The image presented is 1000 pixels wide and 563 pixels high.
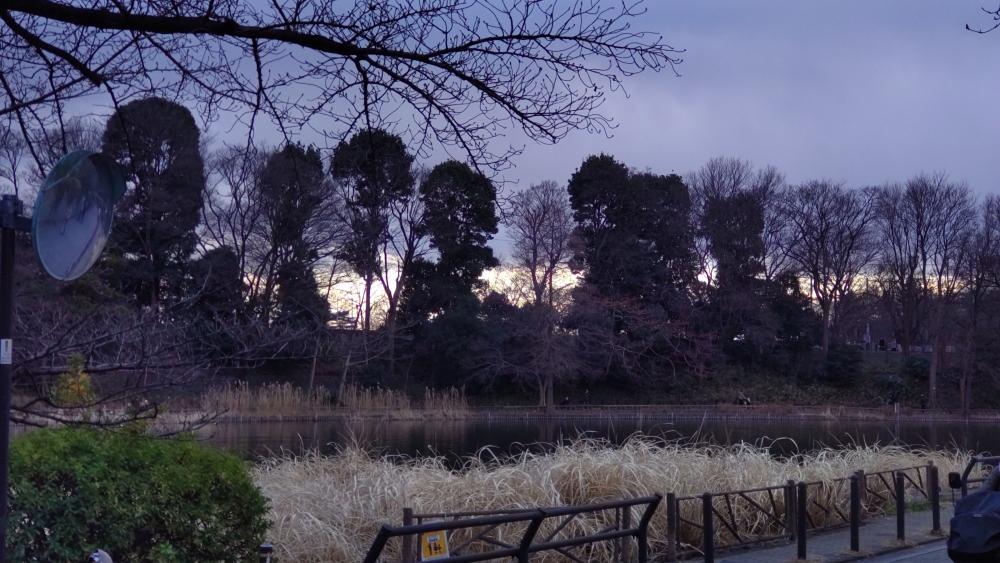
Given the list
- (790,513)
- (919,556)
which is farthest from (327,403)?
(919,556)

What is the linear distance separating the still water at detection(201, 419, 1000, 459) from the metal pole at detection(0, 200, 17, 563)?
17.2 m

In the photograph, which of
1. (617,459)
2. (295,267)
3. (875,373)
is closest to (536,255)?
(295,267)

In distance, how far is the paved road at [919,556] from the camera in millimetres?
13109

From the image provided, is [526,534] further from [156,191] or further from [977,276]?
[977,276]

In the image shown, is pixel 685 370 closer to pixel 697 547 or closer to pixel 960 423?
pixel 960 423

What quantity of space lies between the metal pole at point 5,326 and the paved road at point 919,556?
36.4 feet

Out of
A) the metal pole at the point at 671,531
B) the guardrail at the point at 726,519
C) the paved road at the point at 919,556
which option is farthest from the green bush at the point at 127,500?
the paved road at the point at 919,556

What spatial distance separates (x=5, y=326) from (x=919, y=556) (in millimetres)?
11906

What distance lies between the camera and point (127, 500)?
718 centimetres

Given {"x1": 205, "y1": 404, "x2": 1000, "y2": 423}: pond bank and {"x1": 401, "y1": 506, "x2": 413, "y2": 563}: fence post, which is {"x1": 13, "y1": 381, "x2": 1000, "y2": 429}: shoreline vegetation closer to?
{"x1": 205, "y1": 404, "x2": 1000, "y2": 423}: pond bank

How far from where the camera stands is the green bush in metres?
6.79

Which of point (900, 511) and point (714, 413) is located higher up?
point (714, 413)

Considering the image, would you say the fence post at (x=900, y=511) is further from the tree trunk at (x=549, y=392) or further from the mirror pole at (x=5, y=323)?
the tree trunk at (x=549, y=392)

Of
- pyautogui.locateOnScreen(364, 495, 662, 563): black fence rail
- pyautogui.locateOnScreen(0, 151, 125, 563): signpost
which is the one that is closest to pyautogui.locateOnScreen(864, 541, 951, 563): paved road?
pyautogui.locateOnScreen(364, 495, 662, 563): black fence rail
